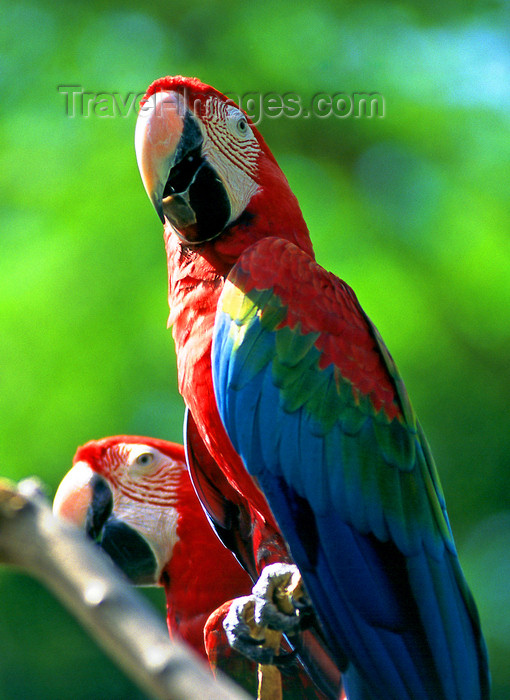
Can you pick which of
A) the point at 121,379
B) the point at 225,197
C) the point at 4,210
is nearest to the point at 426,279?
the point at 121,379

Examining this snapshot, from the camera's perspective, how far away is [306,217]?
2.64m

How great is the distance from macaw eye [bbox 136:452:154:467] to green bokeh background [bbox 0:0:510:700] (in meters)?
0.64

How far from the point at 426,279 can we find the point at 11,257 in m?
1.40

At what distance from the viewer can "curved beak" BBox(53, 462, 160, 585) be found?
5.56 ft

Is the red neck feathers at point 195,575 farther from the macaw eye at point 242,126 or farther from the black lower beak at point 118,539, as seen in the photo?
the macaw eye at point 242,126

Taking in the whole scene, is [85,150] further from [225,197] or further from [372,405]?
[372,405]

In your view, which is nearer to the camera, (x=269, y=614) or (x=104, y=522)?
(x=269, y=614)

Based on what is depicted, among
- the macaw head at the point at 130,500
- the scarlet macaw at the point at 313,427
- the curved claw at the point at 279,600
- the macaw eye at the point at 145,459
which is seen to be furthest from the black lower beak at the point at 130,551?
the curved claw at the point at 279,600

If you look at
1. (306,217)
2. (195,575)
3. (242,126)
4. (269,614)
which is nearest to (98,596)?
(269,614)

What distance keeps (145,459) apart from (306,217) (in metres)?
1.19

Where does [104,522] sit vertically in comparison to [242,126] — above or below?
below

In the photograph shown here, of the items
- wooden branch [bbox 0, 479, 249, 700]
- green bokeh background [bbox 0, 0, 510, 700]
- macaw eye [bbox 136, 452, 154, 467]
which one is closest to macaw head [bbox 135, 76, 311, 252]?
macaw eye [bbox 136, 452, 154, 467]

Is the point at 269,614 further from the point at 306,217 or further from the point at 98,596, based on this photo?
the point at 306,217

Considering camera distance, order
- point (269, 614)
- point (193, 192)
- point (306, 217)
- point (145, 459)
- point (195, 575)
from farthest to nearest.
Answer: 1. point (306, 217)
2. point (145, 459)
3. point (195, 575)
4. point (193, 192)
5. point (269, 614)
